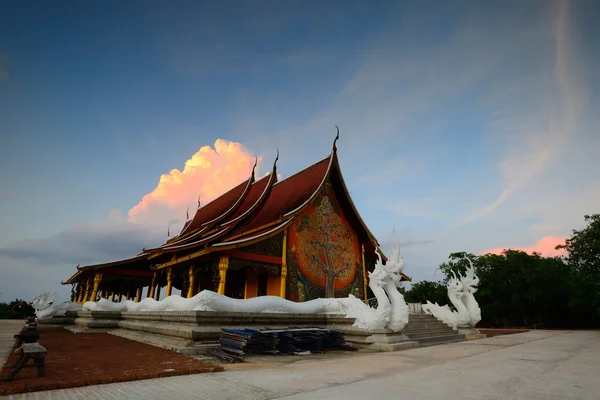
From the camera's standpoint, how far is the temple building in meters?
10.3

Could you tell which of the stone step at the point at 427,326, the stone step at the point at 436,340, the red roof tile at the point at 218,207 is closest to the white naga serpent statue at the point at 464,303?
the stone step at the point at 427,326

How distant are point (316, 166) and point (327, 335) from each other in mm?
8536

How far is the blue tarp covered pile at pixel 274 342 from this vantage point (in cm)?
499

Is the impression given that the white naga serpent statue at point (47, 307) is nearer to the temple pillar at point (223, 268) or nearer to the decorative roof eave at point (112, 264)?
the decorative roof eave at point (112, 264)

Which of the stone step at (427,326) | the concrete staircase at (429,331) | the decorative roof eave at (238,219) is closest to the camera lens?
the concrete staircase at (429,331)

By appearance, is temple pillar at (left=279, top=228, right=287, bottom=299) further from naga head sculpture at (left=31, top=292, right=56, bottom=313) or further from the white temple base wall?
naga head sculpture at (left=31, top=292, right=56, bottom=313)

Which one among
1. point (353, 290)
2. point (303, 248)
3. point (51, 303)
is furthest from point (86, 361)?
point (51, 303)

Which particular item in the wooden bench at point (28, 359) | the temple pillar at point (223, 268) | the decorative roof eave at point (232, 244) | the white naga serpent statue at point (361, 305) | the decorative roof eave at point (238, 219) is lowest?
the wooden bench at point (28, 359)

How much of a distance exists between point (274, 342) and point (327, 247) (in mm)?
6895

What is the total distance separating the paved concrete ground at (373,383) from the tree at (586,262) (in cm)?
1405

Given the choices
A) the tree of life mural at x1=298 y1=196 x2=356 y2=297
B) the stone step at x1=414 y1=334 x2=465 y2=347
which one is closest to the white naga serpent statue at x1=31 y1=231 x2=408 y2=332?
the stone step at x1=414 y1=334 x2=465 y2=347

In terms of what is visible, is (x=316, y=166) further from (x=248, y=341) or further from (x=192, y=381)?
(x=192, y=381)

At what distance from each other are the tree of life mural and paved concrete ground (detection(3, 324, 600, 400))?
7028 mm

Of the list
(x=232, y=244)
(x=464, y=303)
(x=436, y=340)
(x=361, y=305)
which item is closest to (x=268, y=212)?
(x=232, y=244)
